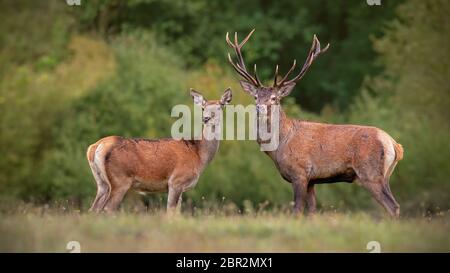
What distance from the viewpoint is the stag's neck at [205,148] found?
1302cm

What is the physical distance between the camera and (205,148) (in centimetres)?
1305

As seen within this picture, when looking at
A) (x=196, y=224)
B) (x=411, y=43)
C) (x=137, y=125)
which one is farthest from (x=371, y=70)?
(x=196, y=224)

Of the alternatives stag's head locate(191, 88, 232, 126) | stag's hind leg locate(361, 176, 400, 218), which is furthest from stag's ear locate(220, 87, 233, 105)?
stag's hind leg locate(361, 176, 400, 218)

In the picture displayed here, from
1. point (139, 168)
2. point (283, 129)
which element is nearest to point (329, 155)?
point (283, 129)

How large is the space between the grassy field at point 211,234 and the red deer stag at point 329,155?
2.95ft

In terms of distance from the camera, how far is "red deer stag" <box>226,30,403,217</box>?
39.3 ft

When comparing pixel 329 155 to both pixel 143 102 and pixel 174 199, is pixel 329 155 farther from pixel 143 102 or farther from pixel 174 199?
pixel 143 102

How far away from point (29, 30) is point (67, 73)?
72.1 inches

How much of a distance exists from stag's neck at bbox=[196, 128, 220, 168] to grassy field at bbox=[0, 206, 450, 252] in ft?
6.21

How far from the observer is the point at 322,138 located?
12320mm

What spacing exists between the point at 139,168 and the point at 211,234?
2.32 m

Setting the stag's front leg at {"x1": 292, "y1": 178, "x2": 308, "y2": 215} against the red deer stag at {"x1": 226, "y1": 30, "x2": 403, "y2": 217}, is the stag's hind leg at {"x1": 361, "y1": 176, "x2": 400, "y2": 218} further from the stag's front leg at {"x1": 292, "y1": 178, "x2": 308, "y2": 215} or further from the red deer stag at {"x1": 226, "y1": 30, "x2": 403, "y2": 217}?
the stag's front leg at {"x1": 292, "y1": 178, "x2": 308, "y2": 215}

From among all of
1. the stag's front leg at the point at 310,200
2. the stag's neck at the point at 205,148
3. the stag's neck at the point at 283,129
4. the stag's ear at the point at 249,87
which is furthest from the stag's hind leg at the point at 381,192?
the stag's neck at the point at 205,148

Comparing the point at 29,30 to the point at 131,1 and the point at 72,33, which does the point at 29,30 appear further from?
the point at 131,1
